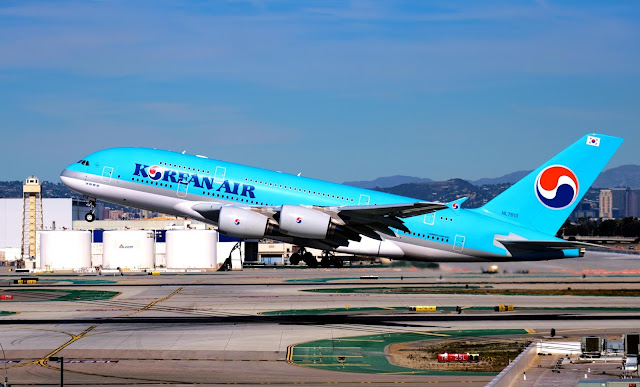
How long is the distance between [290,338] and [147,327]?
453 inches

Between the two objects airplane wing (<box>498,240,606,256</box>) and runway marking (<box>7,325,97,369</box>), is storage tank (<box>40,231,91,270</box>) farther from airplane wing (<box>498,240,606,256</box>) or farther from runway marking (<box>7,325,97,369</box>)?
airplane wing (<box>498,240,606,256</box>)

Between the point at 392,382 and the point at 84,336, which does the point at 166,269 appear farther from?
the point at 392,382

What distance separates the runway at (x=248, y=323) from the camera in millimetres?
43750

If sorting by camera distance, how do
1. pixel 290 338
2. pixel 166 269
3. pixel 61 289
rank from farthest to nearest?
pixel 166 269
pixel 61 289
pixel 290 338

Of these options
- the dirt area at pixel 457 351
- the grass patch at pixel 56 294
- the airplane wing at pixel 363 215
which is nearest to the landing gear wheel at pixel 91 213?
the airplane wing at pixel 363 215

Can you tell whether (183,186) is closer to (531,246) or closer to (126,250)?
(531,246)

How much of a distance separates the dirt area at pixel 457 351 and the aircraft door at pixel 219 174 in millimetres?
16945

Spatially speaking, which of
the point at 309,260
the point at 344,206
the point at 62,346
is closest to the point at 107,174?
the point at 62,346

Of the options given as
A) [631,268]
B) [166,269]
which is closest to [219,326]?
[631,268]

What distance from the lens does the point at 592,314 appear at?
2685 inches

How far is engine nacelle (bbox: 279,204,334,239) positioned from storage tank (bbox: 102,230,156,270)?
103m

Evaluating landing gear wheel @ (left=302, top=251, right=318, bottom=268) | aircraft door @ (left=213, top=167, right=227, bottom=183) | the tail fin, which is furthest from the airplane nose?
the tail fin

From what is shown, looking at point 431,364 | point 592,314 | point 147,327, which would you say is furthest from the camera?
point 592,314

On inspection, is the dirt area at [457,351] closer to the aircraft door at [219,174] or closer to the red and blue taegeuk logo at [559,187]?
the red and blue taegeuk logo at [559,187]
